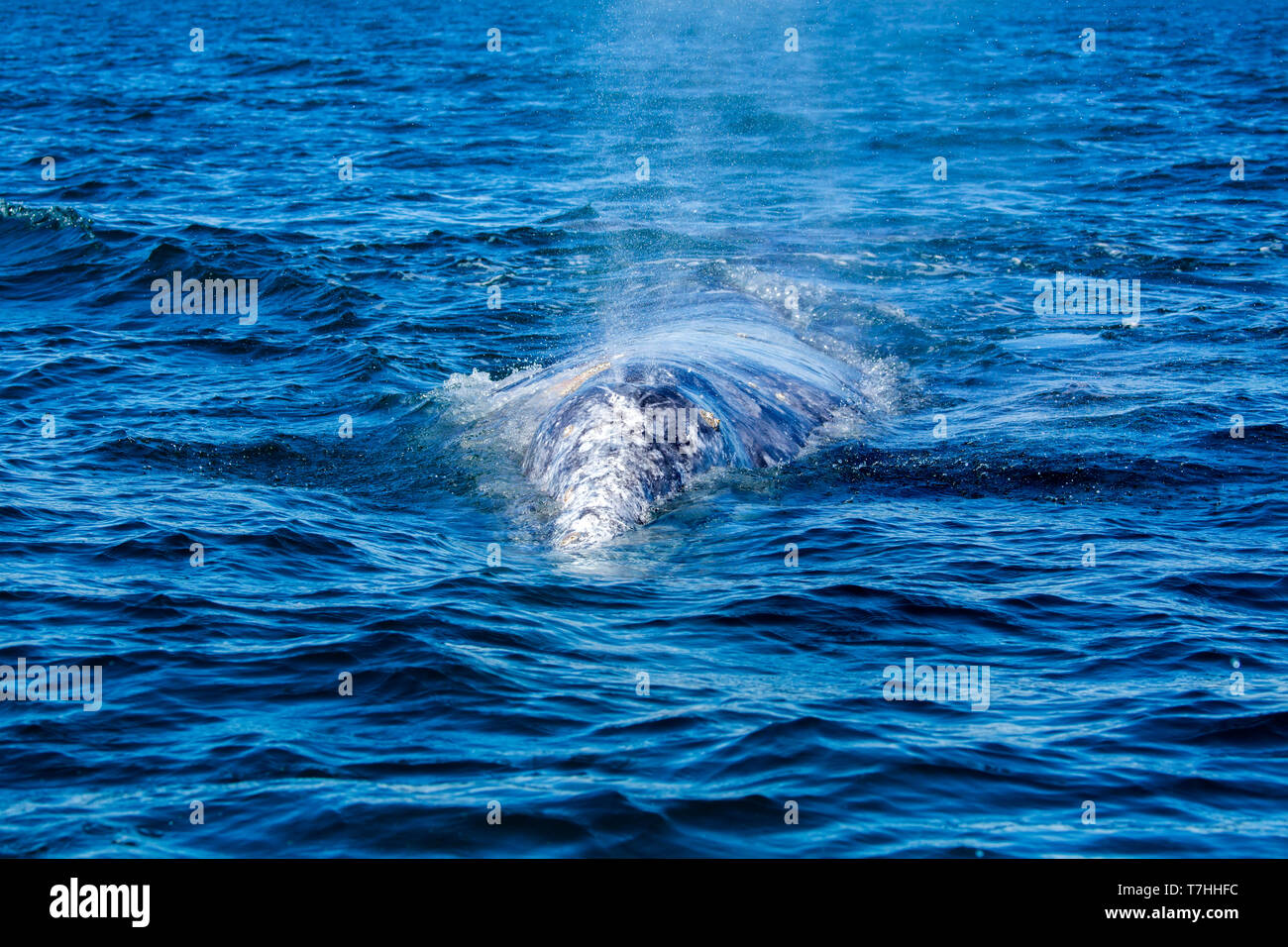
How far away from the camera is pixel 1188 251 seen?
23031 mm

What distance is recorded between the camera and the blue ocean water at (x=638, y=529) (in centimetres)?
726

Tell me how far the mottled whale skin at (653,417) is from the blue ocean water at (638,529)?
30 cm

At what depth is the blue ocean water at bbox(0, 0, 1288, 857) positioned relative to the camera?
286 inches

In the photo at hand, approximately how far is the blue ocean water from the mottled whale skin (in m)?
0.30

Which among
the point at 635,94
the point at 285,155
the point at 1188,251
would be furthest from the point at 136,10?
the point at 1188,251

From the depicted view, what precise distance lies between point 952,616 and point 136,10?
7070 cm
